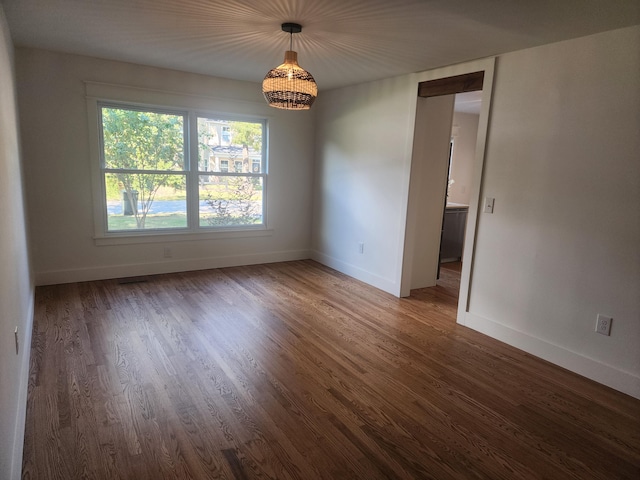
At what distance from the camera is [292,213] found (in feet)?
18.9

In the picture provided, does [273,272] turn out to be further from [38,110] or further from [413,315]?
[38,110]

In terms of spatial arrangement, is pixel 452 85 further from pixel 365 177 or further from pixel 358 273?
pixel 358 273

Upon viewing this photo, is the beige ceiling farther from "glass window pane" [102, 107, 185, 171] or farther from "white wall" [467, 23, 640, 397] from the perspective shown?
"glass window pane" [102, 107, 185, 171]

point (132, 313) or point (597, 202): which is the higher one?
point (597, 202)

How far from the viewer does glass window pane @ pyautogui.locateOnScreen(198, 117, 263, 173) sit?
16.4 ft

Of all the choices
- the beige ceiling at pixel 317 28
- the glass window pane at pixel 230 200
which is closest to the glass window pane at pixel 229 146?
the glass window pane at pixel 230 200

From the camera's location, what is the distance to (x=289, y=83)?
275 centimetres

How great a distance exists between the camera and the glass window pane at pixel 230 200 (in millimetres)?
5137

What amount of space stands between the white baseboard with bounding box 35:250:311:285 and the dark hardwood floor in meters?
0.46

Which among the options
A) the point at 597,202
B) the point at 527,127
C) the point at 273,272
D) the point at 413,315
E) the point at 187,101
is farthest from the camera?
the point at 273,272

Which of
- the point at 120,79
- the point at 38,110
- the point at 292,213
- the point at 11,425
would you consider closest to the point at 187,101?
the point at 120,79

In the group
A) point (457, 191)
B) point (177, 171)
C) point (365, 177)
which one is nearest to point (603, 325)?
point (365, 177)

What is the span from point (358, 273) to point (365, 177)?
47.3 inches

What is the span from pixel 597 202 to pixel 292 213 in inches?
150
